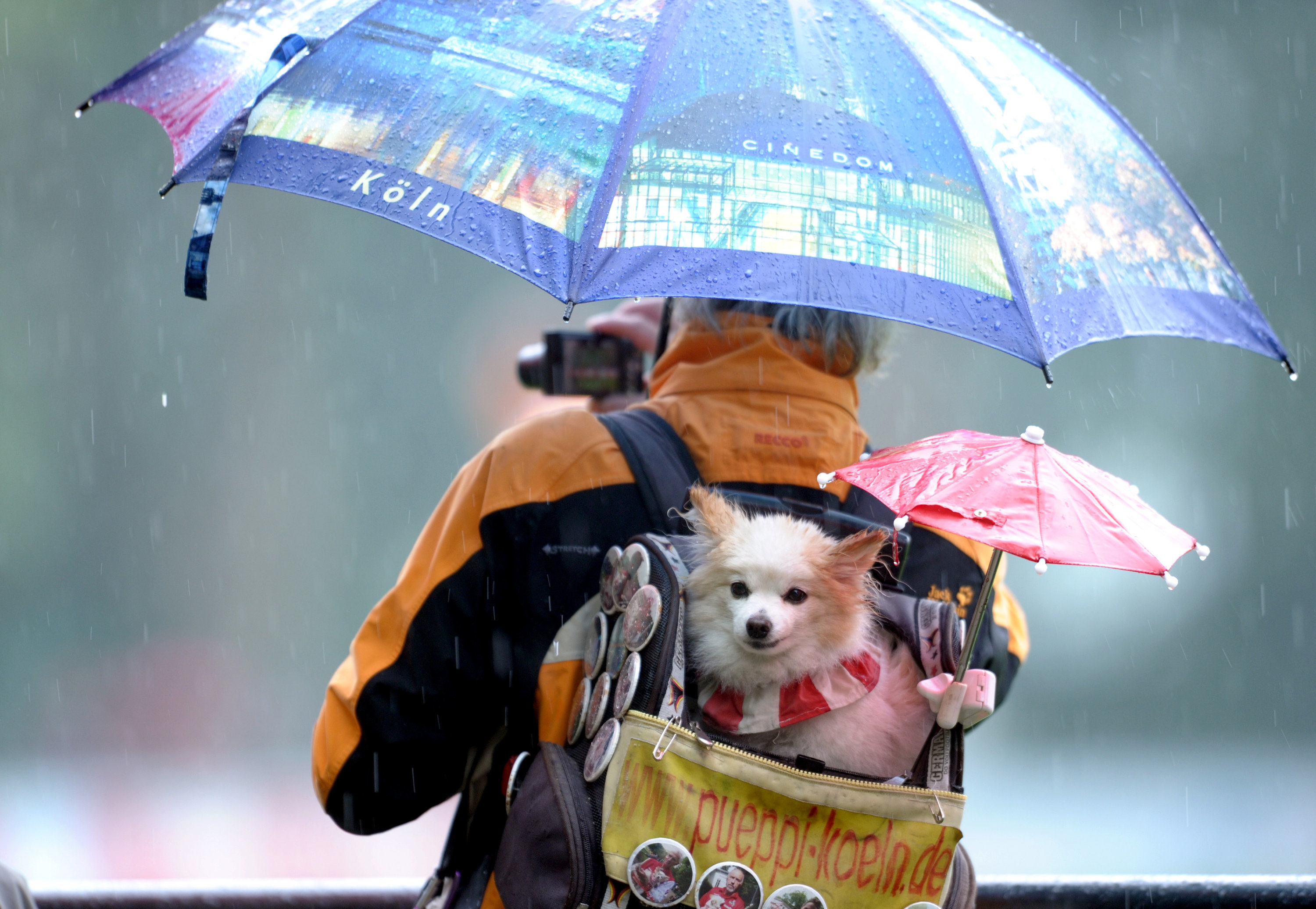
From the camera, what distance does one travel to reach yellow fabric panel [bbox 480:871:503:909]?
5.78 ft

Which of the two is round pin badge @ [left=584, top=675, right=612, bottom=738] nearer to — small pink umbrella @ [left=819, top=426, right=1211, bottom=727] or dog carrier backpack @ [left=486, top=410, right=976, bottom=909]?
dog carrier backpack @ [left=486, top=410, right=976, bottom=909]

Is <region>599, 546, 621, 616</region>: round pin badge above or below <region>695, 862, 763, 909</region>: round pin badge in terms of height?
above

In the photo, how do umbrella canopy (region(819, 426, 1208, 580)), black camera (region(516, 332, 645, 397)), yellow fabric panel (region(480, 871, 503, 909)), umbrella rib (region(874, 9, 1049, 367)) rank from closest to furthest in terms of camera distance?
umbrella canopy (region(819, 426, 1208, 580))
umbrella rib (region(874, 9, 1049, 367))
yellow fabric panel (region(480, 871, 503, 909))
black camera (region(516, 332, 645, 397))

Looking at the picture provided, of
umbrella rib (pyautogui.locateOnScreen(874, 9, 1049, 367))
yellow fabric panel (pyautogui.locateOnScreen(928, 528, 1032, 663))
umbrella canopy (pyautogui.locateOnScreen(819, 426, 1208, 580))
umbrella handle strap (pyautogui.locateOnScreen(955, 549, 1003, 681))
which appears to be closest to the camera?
umbrella canopy (pyautogui.locateOnScreen(819, 426, 1208, 580))

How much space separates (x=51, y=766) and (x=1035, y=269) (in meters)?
7.21

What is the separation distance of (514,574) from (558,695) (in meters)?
0.20

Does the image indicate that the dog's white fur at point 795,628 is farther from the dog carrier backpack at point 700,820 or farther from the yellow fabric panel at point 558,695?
the yellow fabric panel at point 558,695

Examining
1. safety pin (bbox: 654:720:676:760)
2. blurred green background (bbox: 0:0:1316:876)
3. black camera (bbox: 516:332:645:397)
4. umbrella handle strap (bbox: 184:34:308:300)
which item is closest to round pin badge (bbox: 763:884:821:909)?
safety pin (bbox: 654:720:676:760)

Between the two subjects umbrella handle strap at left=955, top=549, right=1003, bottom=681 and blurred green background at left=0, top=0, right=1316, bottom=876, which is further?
blurred green background at left=0, top=0, right=1316, bottom=876

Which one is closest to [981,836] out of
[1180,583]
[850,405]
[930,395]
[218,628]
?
[1180,583]

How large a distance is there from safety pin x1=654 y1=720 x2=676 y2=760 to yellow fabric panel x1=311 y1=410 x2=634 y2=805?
447mm

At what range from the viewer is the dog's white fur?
1604 mm

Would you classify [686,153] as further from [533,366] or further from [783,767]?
[533,366]

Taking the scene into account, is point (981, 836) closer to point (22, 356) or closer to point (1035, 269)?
point (1035, 269)
